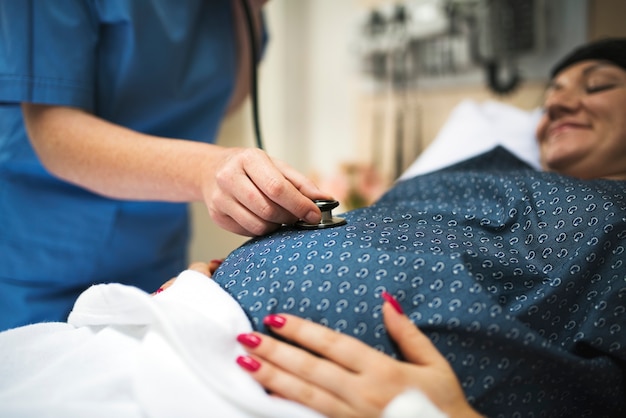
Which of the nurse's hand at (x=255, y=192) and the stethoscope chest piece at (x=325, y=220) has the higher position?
the nurse's hand at (x=255, y=192)

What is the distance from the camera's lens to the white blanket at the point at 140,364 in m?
0.54

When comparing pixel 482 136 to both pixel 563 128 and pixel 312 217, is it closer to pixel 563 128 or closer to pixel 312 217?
pixel 563 128

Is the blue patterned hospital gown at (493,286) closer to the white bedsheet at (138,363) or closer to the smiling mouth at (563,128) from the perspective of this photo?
the white bedsheet at (138,363)

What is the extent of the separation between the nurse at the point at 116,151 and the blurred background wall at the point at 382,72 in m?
0.28

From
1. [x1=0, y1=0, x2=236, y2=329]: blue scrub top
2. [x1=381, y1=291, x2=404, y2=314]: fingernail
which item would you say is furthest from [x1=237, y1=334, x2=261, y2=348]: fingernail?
[x1=0, y1=0, x2=236, y2=329]: blue scrub top

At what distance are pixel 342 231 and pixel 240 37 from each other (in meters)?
0.69

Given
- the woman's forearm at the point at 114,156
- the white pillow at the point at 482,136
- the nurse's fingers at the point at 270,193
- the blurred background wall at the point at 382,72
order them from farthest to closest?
Answer: the blurred background wall at the point at 382,72 → the white pillow at the point at 482,136 → the woman's forearm at the point at 114,156 → the nurse's fingers at the point at 270,193

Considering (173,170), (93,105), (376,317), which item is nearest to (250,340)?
(376,317)

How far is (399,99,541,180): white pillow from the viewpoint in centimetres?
135

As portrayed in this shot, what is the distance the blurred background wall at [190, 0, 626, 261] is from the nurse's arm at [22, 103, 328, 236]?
1.24 ft

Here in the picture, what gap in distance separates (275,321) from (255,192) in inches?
6.9

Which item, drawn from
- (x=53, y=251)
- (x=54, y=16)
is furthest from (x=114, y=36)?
(x=53, y=251)

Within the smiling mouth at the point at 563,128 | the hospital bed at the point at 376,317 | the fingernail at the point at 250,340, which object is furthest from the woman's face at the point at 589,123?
the fingernail at the point at 250,340

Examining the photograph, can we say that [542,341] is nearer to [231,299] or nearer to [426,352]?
[426,352]
